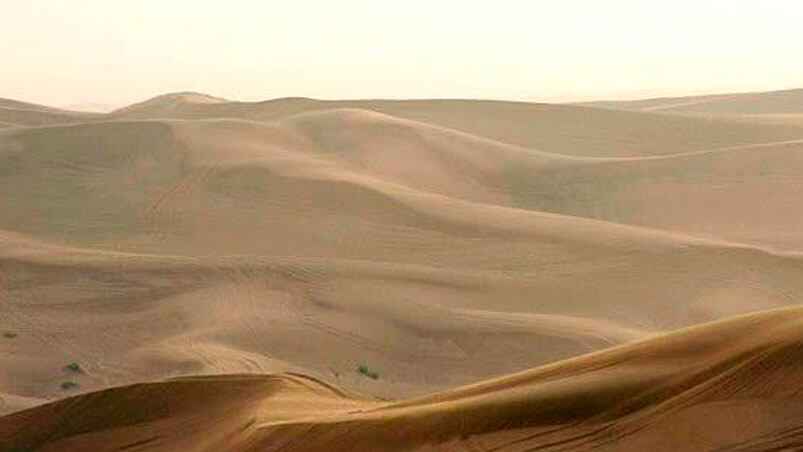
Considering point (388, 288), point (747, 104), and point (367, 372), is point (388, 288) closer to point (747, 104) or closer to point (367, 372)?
point (367, 372)

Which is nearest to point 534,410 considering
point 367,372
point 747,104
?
point 367,372

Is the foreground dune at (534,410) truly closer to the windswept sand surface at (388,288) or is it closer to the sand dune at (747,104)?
the windswept sand surface at (388,288)

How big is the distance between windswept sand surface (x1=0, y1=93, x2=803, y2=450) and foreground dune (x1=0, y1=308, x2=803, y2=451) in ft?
0.04

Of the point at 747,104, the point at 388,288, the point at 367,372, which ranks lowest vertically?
the point at 367,372

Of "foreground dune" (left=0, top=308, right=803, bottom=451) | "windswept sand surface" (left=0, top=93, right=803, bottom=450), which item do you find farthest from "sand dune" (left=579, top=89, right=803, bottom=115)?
"foreground dune" (left=0, top=308, right=803, bottom=451)

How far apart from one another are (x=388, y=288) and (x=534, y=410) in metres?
12.0

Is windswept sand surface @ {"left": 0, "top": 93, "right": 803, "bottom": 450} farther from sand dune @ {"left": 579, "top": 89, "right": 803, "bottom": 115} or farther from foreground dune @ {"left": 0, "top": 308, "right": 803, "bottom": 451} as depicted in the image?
sand dune @ {"left": 579, "top": 89, "right": 803, "bottom": 115}

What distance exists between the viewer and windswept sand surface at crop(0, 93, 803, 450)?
223 inches

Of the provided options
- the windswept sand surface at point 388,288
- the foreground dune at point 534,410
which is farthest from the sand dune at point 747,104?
the foreground dune at point 534,410

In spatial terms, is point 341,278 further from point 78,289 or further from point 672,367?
point 672,367

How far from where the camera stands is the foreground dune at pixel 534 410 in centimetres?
493

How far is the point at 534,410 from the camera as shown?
5602mm

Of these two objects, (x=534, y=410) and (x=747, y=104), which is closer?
(x=534, y=410)

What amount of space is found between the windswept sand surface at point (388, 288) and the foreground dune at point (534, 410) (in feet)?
0.04
